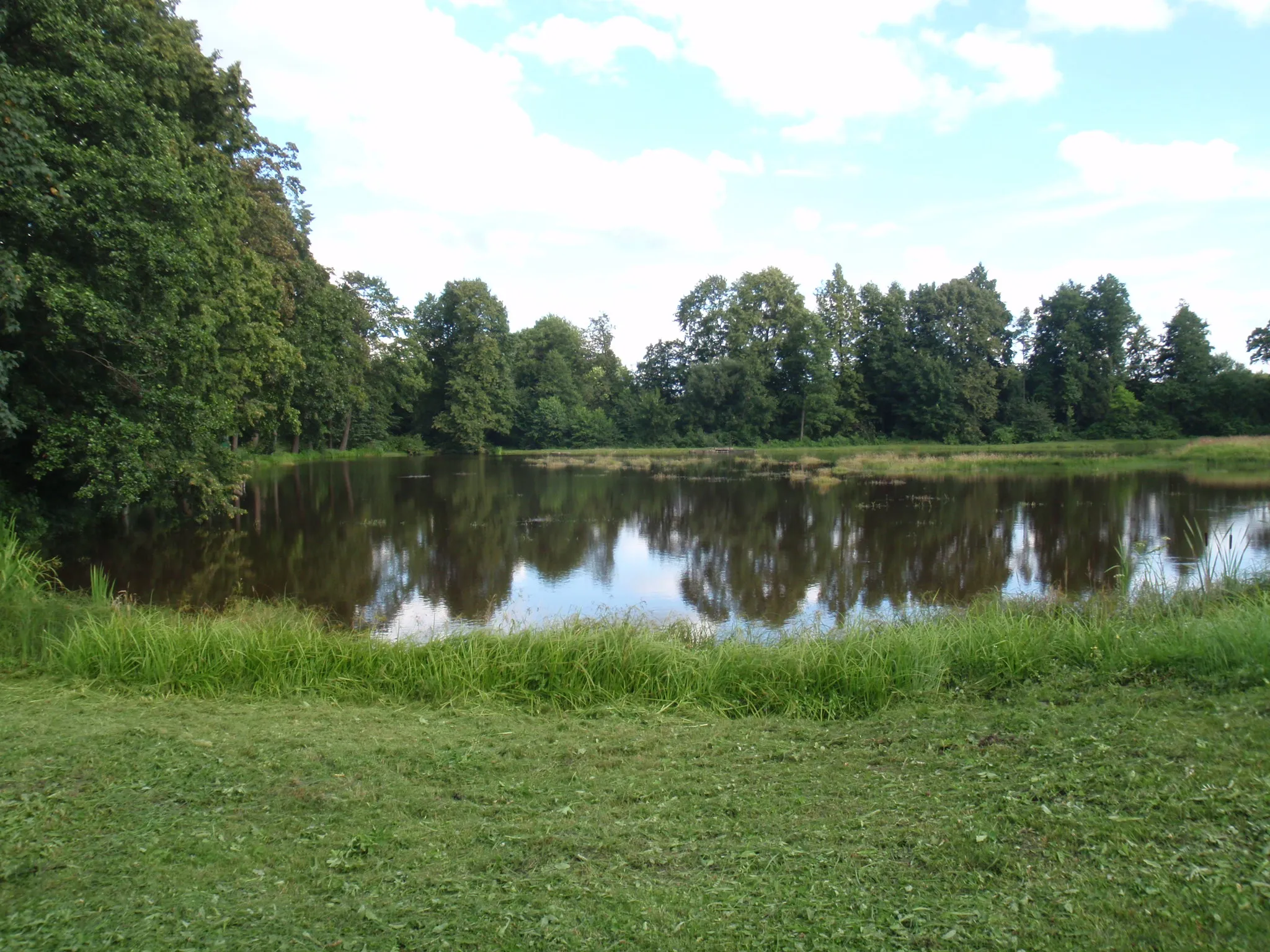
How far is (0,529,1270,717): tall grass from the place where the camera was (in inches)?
239

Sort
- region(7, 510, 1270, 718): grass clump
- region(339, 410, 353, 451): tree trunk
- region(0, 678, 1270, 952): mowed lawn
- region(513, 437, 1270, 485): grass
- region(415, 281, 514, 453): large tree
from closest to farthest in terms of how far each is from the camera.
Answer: region(0, 678, 1270, 952): mowed lawn, region(7, 510, 1270, 718): grass clump, region(513, 437, 1270, 485): grass, region(339, 410, 353, 451): tree trunk, region(415, 281, 514, 453): large tree

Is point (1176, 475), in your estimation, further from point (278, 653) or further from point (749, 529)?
point (278, 653)

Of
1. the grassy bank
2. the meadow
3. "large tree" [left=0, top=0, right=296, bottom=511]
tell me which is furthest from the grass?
the meadow

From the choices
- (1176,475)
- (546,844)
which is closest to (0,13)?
(546,844)

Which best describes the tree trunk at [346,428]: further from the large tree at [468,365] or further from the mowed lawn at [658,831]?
the mowed lawn at [658,831]

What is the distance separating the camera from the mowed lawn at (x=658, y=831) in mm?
2889

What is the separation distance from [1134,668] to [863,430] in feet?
192

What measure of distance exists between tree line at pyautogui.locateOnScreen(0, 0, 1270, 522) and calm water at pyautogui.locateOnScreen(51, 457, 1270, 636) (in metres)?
2.23

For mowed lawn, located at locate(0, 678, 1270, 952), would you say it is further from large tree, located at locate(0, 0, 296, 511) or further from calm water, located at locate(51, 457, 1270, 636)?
large tree, located at locate(0, 0, 296, 511)

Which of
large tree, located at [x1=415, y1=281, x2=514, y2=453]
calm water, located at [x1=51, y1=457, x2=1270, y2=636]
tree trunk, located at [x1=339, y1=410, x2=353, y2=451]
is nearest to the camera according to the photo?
calm water, located at [x1=51, y1=457, x2=1270, y2=636]

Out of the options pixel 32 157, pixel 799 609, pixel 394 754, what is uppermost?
pixel 32 157

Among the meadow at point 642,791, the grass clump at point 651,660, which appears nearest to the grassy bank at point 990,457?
the grass clump at point 651,660

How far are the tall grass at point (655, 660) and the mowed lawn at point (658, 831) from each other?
66 centimetres

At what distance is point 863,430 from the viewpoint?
205ft
